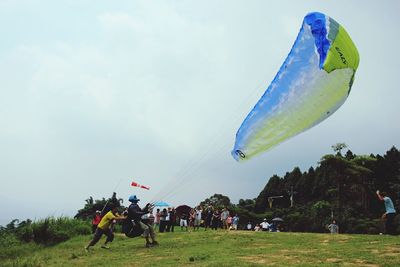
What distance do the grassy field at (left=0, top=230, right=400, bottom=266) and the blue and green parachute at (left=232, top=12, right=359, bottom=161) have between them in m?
3.66

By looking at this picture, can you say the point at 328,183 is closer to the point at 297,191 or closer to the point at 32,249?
the point at 297,191

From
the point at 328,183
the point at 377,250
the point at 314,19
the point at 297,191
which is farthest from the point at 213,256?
the point at 297,191

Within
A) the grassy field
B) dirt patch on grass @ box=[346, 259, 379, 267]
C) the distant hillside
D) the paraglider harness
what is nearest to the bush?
the grassy field

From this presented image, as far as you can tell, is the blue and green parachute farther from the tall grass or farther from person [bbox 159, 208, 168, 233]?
the tall grass

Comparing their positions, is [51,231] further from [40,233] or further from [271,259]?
[271,259]

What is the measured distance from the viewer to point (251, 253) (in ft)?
48.3

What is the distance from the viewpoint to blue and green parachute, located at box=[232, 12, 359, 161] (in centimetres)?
1134

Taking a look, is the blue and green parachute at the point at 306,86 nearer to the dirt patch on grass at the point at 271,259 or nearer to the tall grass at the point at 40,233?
the dirt patch on grass at the point at 271,259

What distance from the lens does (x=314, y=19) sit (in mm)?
11664

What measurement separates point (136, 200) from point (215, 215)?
568 inches

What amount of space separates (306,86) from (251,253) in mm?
6391

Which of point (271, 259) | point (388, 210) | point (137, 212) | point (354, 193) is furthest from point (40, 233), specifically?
point (354, 193)

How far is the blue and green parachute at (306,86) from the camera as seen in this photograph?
11.3 metres

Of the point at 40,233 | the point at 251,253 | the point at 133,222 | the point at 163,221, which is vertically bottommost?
the point at 251,253
